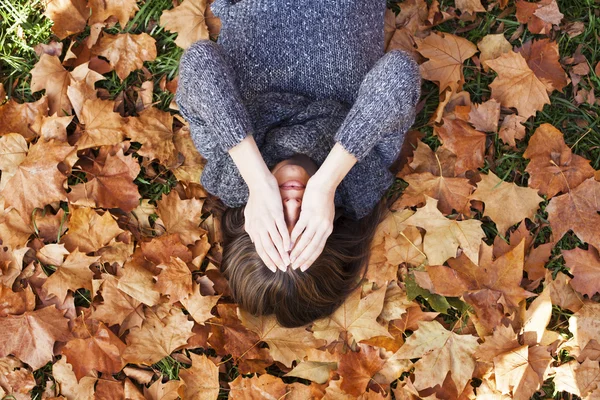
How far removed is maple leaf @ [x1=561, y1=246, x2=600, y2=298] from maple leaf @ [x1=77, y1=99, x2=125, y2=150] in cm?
202

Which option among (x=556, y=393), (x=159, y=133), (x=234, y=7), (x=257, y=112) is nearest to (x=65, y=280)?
(x=159, y=133)

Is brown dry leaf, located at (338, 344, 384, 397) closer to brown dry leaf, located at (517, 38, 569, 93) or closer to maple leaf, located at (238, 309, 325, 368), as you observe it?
maple leaf, located at (238, 309, 325, 368)

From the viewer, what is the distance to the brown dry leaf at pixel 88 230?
2.43 m

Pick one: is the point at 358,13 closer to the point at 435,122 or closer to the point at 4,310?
the point at 435,122

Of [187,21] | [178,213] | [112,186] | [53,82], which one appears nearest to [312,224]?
[178,213]

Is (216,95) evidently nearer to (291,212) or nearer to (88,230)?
(291,212)

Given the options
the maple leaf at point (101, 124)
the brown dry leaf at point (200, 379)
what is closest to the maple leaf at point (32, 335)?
the brown dry leaf at point (200, 379)

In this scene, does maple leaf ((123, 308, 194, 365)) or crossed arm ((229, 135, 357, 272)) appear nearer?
crossed arm ((229, 135, 357, 272))

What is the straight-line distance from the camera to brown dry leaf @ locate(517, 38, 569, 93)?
2.43 metres

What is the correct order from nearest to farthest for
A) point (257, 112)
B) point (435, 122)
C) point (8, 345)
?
point (257, 112), point (8, 345), point (435, 122)

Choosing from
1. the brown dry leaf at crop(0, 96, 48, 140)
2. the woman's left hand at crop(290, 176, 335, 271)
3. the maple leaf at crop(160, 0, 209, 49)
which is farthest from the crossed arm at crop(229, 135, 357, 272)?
the brown dry leaf at crop(0, 96, 48, 140)

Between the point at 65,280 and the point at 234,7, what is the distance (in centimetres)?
137

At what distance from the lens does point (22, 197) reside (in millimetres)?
2422

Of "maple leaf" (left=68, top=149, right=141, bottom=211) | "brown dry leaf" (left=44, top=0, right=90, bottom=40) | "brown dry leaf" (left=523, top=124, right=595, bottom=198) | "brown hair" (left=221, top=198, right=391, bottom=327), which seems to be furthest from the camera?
"brown dry leaf" (left=44, top=0, right=90, bottom=40)
